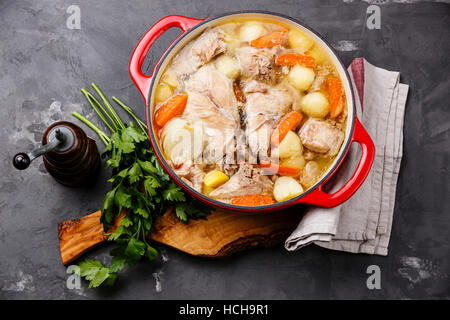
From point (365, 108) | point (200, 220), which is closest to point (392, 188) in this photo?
point (365, 108)

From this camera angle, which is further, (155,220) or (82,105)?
(82,105)

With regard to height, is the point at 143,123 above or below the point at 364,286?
above

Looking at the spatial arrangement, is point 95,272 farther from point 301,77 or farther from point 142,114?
point 301,77

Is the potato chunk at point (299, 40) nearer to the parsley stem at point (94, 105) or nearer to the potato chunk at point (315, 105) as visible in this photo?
the potato chunk at point (315, 105)

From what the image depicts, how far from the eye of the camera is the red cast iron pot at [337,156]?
1.44m

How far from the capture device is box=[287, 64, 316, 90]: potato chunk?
154cm

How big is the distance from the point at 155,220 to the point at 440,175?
4.30 ft

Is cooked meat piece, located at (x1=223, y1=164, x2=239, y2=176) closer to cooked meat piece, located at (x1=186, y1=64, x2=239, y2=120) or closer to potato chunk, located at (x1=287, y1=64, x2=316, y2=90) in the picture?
cooked meat piece, located at (x1=186, y1=64, x2=239, y2=120)

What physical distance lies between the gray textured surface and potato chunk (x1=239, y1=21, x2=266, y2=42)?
401 millimetres

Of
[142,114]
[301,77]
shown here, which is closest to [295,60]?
[301,77]

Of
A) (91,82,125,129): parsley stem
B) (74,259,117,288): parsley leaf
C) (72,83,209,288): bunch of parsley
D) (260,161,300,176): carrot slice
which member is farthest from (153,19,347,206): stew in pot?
(74,259,117,288): parsley leaf

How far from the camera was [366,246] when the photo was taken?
1788 millimetres
